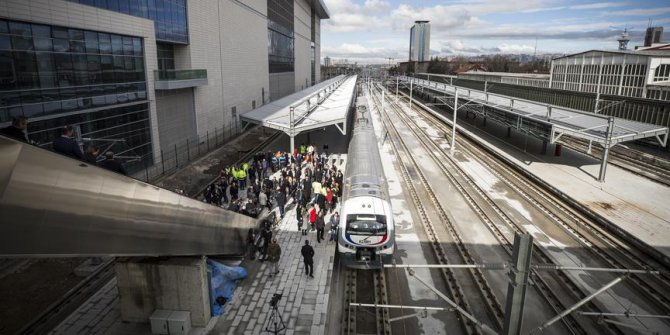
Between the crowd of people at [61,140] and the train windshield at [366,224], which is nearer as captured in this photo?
the crowd of people at [61,140]

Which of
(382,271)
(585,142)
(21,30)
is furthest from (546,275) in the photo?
(585,142)

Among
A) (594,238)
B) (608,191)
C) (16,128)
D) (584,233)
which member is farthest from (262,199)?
(608,191)

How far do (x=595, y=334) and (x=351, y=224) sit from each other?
7.85 meters

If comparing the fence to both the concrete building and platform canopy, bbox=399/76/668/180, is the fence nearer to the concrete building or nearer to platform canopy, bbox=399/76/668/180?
platform canopy, bbox=399/76/668/180

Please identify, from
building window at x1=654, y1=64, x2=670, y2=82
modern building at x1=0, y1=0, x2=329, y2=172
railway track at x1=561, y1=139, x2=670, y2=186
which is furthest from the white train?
building window at x1=654, y1=64, x2=670, y2=82

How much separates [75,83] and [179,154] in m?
11.4

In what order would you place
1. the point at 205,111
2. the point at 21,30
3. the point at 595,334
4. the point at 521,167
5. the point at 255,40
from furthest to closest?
the point at 255,40
the point at 205,111
the point at 521,167
the point at 21,30
the point at 595,334

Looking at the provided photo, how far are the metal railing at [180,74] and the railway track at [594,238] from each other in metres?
21.8

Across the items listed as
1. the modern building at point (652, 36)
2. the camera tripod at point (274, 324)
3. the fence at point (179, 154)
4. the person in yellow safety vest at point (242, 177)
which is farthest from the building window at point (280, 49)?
the modern building at point (652, 36)

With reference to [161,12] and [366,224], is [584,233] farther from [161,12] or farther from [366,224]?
[161,12]

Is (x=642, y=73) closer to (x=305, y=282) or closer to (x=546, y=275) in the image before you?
(x=546, y=275)

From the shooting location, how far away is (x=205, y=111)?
36.6 m

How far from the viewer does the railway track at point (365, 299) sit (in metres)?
11.9

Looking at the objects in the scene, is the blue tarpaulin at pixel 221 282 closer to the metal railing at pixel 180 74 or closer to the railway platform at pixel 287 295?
the railway platform at pixel 287 295
